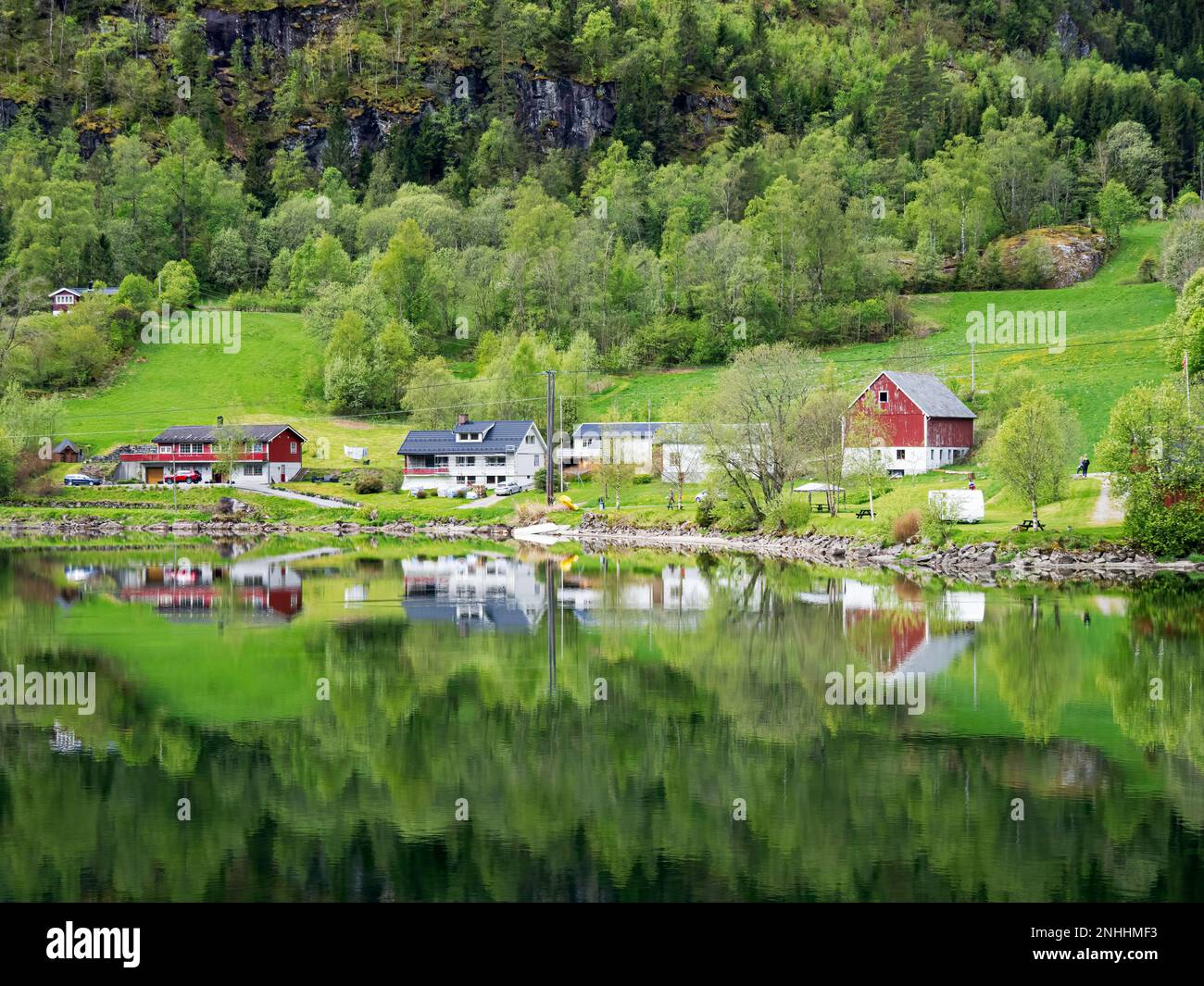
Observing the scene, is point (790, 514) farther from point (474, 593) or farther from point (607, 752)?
point (607, 752)

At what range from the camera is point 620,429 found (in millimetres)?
85500

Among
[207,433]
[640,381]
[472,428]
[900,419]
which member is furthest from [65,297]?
[900,419]

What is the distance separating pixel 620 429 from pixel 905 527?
31676mm

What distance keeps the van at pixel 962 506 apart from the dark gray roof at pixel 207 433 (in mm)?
49442

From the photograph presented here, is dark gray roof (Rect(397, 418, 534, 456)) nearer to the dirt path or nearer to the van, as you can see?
the van

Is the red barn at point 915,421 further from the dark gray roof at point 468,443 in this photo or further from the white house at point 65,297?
the white house at point 65,297

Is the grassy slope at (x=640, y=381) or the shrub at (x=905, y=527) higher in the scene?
the grassy slope at (x=640, y=381)

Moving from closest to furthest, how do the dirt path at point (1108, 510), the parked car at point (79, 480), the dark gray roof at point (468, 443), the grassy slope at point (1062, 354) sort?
the dirt path at point (1108, 510) → the grassy slope at point (1062, 354) → the parked car at point (79, 480) → the dark gray roof at point (468, 443)

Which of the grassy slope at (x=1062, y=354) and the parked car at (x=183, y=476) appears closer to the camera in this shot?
the grassy slope at (x=1062, y=354)

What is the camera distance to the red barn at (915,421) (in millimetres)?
74500

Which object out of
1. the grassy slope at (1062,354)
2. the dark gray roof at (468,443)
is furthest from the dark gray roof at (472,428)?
the grassy slope at (1062,354)

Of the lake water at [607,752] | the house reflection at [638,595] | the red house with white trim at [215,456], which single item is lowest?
the lake water at [607,752]
